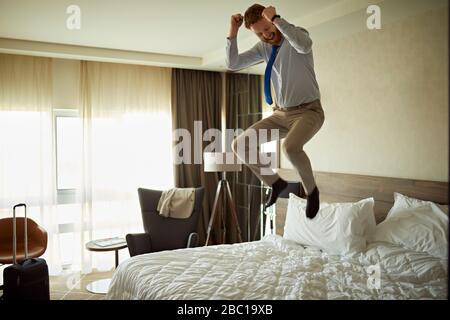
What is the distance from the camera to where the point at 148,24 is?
4035 mm

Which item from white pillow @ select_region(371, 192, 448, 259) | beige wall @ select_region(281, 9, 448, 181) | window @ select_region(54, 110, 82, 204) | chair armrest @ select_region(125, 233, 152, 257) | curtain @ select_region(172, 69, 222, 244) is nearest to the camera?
white pillow @ select_region(371, 192, 448, 259)

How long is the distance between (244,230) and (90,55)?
304cm

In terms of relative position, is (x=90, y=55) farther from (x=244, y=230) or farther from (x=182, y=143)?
(x=244, y=230)

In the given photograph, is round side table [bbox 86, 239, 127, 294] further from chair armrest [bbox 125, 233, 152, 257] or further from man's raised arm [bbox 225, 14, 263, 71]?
man's raised arm [bbox 225, 14, 263, 71]

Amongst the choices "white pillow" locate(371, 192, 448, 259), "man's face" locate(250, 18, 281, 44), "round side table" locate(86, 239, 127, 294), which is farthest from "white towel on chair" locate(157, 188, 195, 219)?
"man's face" locate(250, 18, 281, 44)

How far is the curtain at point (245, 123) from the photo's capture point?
5690mm

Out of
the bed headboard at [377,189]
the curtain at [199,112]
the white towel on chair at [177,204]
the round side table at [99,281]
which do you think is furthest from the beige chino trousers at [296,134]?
the curtain at [199,112]

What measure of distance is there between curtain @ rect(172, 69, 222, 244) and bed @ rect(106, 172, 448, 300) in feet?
6.86

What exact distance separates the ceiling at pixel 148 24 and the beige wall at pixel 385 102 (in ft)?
0.69

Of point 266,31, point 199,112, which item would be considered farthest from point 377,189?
point 199,112

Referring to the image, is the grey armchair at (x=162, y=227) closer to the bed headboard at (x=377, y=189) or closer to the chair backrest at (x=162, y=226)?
the chair backrest at (x=162, y=226)

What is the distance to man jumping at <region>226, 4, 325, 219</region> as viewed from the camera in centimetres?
189

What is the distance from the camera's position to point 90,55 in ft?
16.1
